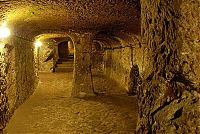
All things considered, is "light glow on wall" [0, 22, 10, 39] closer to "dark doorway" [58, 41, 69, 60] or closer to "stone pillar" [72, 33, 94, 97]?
"stone pillar" [72, 33, 94, 97]

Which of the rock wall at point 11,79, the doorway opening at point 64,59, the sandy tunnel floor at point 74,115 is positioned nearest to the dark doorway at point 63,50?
the doorway opening at point 64,59

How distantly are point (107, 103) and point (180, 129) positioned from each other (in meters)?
5.66

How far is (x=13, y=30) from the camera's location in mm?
5215

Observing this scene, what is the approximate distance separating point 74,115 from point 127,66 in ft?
12.4

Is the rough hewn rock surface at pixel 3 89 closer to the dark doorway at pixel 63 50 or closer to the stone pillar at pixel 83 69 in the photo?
the stone pillar at pixel 83 69

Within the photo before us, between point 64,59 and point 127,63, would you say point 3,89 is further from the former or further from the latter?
point 64,59

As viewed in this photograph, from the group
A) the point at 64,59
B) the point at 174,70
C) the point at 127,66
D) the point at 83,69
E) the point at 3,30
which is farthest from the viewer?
the point at 64,59

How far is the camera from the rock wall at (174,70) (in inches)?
50.3

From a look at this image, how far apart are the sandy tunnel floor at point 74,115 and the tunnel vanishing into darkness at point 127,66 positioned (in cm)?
3

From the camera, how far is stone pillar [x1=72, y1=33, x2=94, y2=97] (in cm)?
768

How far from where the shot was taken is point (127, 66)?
8812mm

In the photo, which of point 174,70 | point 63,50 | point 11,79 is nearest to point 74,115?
point 11,79

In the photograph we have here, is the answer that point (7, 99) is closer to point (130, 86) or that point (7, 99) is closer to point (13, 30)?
point (13, 30)

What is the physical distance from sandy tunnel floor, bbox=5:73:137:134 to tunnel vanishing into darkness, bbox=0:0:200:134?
26mm
